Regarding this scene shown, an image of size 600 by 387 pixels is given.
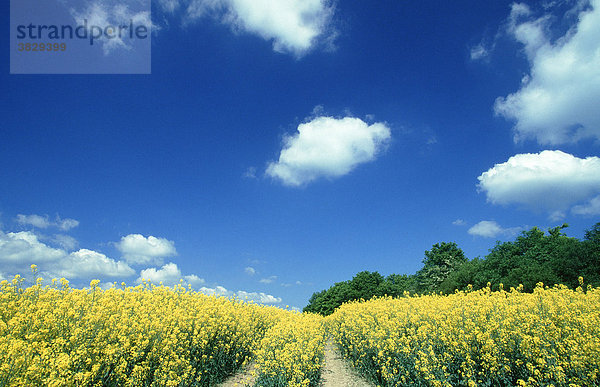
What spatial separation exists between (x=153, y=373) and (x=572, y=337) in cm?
927

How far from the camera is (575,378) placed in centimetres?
537

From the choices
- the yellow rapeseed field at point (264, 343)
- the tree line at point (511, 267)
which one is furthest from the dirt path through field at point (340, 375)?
the tree line at point (511, 267)

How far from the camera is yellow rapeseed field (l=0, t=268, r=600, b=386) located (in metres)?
5.38

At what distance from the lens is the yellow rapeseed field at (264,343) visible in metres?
5.38

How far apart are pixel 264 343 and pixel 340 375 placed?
177 inches

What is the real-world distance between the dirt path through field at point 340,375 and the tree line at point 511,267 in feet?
30.5

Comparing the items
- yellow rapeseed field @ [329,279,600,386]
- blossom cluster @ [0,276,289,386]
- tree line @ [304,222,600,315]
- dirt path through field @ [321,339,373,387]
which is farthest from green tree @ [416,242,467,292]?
blossom cluster @ [0,276,289,386]

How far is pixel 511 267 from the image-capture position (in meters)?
29.0

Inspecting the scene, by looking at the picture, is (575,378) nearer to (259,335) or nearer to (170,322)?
(170,322)

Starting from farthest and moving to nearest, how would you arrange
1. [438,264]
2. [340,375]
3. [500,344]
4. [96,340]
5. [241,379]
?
[438,264] < [340,375] < [241,379] < [500,344] < [96,340]

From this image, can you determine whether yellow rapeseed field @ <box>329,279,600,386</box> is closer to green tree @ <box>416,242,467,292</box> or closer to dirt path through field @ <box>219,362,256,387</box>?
dirt path through field @ <box>219,362,256,387</box>

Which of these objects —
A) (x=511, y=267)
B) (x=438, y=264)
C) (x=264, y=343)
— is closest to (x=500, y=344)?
(x=264, y=343)

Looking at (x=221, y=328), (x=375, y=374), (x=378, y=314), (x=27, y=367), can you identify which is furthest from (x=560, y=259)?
(x=27, y=367)

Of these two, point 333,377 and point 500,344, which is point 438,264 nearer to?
point 333,377
